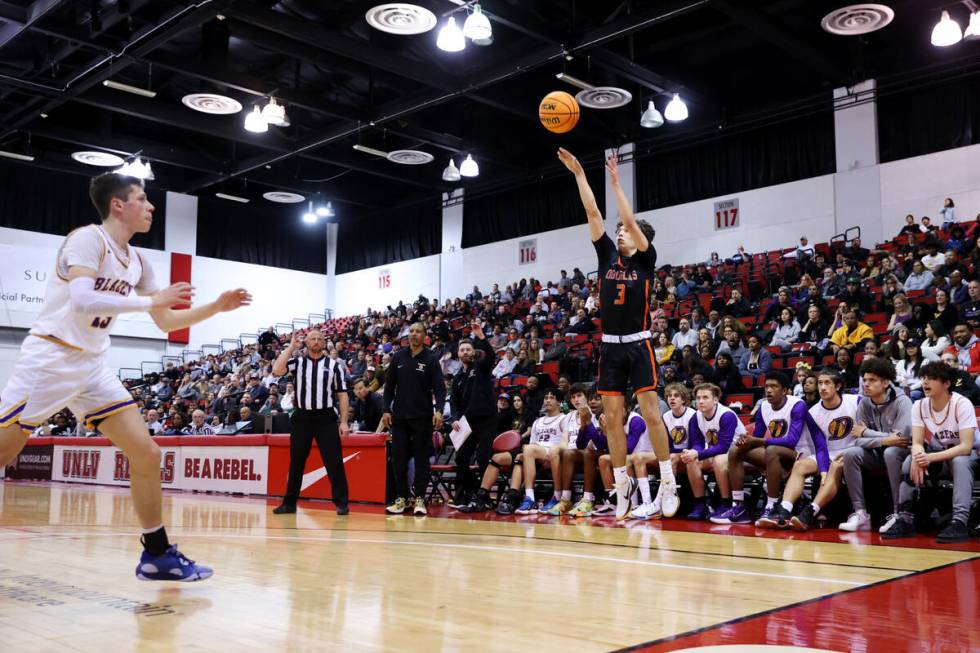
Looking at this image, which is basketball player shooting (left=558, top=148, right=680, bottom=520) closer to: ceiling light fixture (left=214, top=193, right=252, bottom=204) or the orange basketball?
the orange basketball

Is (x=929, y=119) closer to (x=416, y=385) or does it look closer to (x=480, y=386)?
(x=480, y=386)

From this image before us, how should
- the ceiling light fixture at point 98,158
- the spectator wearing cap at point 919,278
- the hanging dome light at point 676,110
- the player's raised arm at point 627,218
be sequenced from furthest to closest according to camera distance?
the ceiling light fixture at point 98,158, the hanging dome light at point 676,110, the spectator wearing cap at point 919,278, the player's raised arm at point 627,218

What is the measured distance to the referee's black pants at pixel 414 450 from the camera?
7.78 meters

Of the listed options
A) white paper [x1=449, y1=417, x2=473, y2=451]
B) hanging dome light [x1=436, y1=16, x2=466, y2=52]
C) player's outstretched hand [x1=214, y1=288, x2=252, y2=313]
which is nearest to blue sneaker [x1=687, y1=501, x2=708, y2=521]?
white paper [x1=449, y1=417, x2=473, y2=451]

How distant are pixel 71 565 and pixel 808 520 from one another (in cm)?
478

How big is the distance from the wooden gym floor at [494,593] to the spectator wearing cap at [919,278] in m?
7.89

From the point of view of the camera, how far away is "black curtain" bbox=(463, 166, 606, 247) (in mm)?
22578

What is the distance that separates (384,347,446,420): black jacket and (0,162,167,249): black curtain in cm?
1933

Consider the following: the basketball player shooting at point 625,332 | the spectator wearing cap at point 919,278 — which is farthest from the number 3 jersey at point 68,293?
the spectator wearing cap at point 919,278

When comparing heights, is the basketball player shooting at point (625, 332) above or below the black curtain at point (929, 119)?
below

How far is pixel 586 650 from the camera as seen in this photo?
7.09ft

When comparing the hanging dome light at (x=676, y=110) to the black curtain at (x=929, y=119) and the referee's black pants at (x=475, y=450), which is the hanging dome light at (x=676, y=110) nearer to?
the black curtain at (x=929, y=119)

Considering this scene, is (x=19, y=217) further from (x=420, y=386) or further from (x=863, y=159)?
(x=863, y=159)

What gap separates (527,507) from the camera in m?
7.70
